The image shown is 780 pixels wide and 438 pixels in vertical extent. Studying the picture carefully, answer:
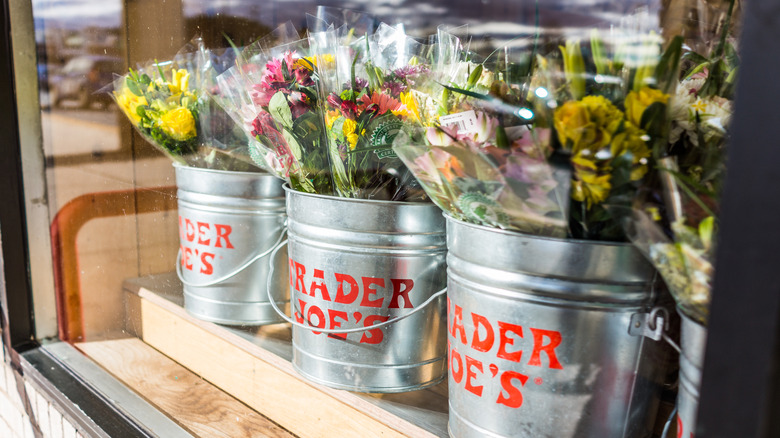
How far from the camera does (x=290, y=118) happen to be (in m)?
0.99

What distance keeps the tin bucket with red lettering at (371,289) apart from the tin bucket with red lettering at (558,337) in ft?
0.57

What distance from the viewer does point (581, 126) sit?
1.97 ft

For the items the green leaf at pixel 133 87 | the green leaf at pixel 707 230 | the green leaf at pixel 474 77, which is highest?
the green leaf at pixel 474 77

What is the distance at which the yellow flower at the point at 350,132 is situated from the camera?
2.99 feet

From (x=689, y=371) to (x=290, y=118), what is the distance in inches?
26.4

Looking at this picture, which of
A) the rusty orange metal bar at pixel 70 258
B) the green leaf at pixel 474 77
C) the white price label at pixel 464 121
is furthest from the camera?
the rusty orange metal bar at pixel 70 258

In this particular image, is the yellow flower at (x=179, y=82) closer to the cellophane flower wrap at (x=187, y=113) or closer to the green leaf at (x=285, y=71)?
the cellophane flower wrap at (x=187, y=113)

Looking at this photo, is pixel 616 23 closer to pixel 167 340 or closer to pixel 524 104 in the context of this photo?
pixel 524 104

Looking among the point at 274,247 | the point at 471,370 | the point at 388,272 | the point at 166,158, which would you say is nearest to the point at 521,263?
the point at 471,370

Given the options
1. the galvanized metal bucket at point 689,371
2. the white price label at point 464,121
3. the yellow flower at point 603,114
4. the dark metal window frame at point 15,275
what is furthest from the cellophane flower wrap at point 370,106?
the dark metal window frame at point 15,275

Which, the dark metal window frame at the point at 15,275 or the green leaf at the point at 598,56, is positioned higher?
the green leaf at the point at 598,56

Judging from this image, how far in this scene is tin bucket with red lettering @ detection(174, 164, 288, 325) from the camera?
1.24 metres

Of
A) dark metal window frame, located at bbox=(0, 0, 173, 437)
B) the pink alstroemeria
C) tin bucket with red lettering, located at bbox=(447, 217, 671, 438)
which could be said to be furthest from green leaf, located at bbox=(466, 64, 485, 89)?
dark metal window frame, located at bbox=(0, 0, 173, 437)

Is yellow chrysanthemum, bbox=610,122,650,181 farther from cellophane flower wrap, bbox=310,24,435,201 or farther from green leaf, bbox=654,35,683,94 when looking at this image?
cellophane flower wrap, bbox=310,24,435,201
